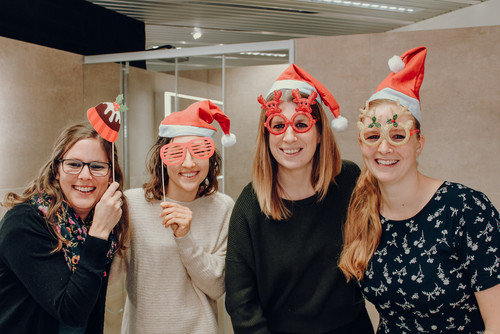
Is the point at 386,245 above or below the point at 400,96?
below

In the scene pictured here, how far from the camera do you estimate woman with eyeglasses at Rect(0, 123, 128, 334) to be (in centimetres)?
126

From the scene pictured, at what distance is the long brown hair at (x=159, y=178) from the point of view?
163cm

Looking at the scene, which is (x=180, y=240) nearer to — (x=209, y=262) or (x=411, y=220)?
(x=209, y=262)

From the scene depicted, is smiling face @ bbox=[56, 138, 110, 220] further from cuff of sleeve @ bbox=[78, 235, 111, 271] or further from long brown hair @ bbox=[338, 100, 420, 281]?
long brown hair @ bbox=[338, 100, 420, 281]

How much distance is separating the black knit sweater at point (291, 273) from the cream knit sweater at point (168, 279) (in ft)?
0.33

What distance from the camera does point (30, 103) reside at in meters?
3.04

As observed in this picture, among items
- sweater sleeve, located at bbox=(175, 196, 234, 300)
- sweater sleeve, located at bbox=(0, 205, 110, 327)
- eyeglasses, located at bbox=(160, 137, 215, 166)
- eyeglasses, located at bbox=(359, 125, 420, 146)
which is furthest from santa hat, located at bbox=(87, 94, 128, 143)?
eyeglasses, located at bbox=(359, 125, 420, 146)

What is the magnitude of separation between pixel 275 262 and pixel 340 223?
28 cm

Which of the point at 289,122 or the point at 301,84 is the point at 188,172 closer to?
the point at 289,122

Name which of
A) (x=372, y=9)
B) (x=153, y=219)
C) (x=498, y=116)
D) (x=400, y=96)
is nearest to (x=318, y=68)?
(x=498, y=116)

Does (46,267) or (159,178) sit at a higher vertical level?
(159,178)

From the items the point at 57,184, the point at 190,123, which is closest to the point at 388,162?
the point at 190,123

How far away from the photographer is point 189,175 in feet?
5.09

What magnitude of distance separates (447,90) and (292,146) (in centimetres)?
183
